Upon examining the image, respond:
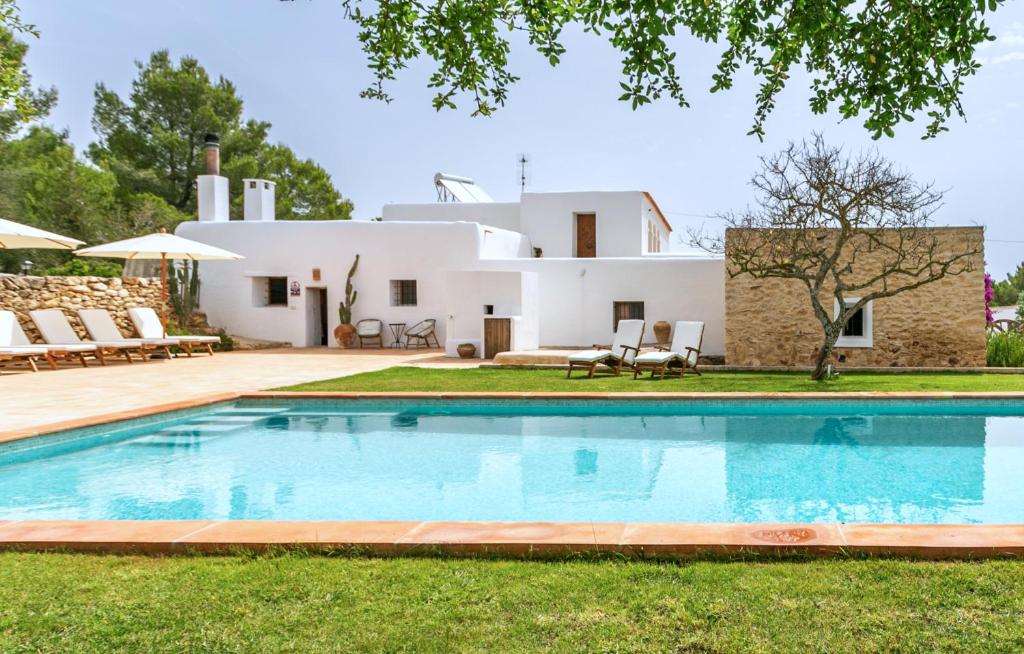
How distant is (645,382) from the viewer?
11445mm

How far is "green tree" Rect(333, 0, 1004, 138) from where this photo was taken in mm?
3303

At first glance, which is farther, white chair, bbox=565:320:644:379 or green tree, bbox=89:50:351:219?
green tree, bbox=89:50:351:219

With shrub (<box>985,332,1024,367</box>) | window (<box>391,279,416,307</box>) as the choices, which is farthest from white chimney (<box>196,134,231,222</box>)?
shrub (<box>985,332,1024,367</box>)

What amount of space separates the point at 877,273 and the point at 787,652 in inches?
533

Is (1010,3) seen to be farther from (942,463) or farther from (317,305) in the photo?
(317,305)

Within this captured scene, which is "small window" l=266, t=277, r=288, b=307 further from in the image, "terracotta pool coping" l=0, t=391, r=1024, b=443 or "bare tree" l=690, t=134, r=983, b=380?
"bare tree" l=690, t=134, r=983, b=380

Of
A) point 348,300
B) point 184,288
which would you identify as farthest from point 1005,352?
point 184,288

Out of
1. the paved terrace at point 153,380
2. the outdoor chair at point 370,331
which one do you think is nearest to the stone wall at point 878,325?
the paved terrace at point 153,380

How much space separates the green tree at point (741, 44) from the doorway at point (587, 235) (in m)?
21.0

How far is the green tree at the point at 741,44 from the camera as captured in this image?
330 cm

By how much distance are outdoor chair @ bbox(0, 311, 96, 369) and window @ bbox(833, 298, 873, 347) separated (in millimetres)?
14403

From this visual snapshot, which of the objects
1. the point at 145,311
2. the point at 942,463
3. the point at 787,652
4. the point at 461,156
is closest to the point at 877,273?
the point at 942,463

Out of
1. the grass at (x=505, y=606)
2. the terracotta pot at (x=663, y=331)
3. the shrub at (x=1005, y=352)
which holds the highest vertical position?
the terracotta pot at (x=663, y=331)

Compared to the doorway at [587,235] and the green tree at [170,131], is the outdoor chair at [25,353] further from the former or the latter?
the green tree at [170,131]
